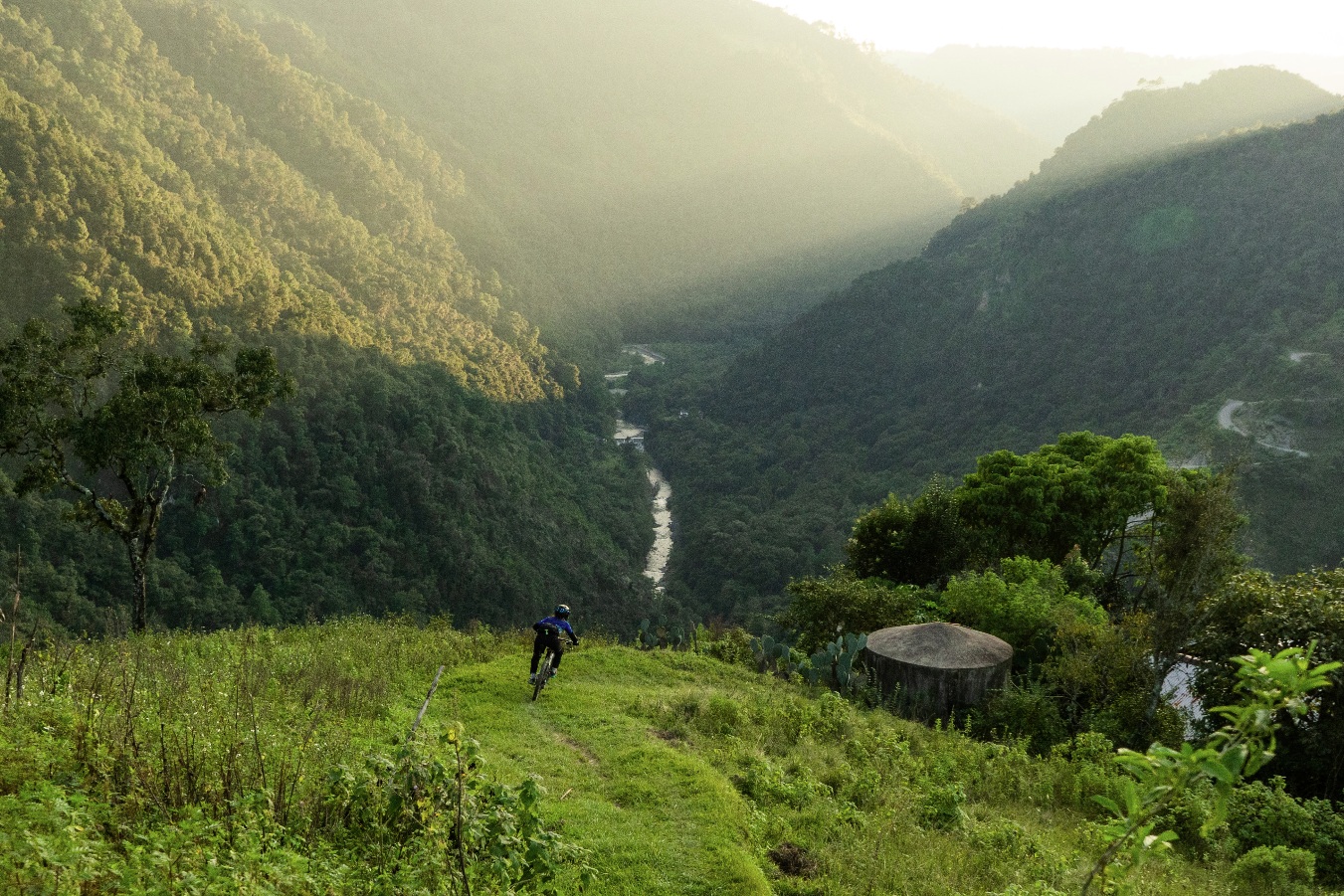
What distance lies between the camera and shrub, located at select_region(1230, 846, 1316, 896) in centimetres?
781

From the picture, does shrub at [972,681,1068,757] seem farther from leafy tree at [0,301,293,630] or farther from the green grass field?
leafy tree at [0,301,293,630]

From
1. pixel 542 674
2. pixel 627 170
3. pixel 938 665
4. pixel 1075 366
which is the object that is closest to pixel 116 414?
pixel 542 674

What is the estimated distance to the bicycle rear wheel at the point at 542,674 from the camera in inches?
445

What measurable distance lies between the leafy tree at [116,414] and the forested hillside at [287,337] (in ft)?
54.8

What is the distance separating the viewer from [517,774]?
7.78 metres

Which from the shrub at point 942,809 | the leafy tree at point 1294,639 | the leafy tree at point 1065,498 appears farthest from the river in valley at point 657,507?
the shrub at point 942,809

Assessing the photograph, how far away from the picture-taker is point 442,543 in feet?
174

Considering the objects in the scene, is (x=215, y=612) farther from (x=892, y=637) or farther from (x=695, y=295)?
(x=695, y=295)

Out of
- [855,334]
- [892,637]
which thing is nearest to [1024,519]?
[892,637]

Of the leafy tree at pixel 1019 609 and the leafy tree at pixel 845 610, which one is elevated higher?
the leafy tree at pixel 1019 609

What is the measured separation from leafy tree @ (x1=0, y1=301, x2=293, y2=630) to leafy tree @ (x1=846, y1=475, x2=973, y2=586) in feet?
67.2

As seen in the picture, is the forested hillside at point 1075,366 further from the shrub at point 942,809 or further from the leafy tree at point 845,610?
the shrub at point 942,809

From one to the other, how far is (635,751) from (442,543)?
152 feet

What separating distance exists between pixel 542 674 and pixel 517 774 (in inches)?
144
